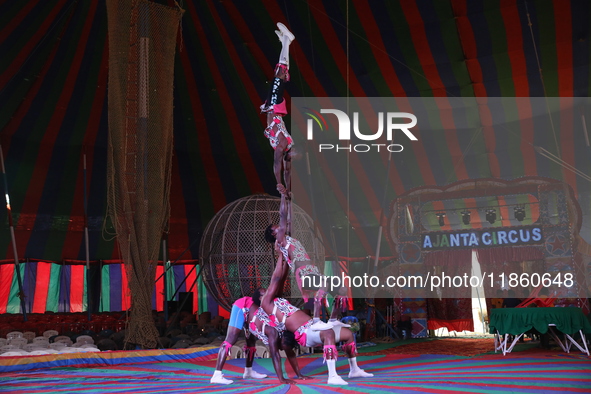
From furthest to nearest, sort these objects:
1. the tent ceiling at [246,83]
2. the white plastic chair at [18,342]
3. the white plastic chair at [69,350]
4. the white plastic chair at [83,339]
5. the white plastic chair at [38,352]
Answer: the tent ceiling at [246,83]
the white plastic chair at [83,339]
the white plastic chair at [18,342]
the white plastic chair at [69,350]
the white plastic chair at [38,352]

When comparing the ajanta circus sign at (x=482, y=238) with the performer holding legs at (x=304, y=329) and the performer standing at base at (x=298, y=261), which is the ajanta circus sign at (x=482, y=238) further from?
the performer standing at base at (x=298, y=261)

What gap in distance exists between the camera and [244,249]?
28.8 feet

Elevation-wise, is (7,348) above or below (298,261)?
below

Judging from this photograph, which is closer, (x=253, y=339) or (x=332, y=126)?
(x=253, y=339)

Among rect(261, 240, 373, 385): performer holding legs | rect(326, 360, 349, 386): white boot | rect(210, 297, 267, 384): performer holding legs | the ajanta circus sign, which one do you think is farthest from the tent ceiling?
rect(326, 360, 349, 386): white boot

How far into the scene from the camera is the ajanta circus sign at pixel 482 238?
36.4 ft

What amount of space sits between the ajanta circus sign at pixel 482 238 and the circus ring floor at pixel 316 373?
326cm

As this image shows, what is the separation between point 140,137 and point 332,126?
6.06m

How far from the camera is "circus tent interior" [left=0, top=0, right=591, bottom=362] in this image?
9.59 metres

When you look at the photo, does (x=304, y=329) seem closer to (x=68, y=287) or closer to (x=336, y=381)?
(x=336, y=381)

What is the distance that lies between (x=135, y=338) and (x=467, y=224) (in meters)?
7.60

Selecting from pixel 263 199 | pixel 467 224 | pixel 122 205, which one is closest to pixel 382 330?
pixel 467 224

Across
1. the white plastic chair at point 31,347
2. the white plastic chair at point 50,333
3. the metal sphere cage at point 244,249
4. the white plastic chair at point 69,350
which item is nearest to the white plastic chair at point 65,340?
the white plastic chair at point 31,347

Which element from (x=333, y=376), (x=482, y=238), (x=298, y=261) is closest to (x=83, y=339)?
(x=298, y=261)
